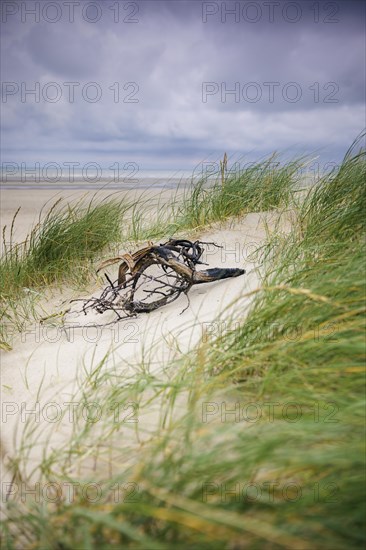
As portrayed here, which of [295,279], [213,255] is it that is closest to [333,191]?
[213,255]

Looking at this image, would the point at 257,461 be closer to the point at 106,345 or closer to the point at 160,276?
the point at 106,345

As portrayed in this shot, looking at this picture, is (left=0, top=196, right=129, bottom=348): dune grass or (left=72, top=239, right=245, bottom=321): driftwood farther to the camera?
(left=0, top=196, right=129, bottom=348): dune grass

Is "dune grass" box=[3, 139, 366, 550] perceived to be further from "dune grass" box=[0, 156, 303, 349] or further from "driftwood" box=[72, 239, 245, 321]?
"dune grass" box=[0, 156, 303, 349]

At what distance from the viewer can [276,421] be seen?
1.53 m

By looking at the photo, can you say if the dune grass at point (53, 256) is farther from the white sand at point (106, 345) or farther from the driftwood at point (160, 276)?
the driftwood at point (160, 276)

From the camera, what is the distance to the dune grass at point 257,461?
1.11 metres

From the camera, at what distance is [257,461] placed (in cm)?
119

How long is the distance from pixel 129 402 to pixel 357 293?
946 mm

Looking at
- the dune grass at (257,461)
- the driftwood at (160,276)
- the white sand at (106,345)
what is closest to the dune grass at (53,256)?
the white sand at (106,345)

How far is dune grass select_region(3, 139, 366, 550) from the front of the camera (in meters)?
1.11

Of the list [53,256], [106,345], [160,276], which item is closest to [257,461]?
[106,345]

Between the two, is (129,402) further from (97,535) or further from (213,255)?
(213,255)

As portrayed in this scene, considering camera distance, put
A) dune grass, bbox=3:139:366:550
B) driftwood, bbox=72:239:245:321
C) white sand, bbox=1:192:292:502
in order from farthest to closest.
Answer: driftwood, bbox=72:239:245:321 < white sand, bbox=1:192:292:502 < dune grass, bbox=3:139:366:550

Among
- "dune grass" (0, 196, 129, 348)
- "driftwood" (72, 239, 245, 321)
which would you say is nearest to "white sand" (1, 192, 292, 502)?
"driftwood" (72, 239, 245, 321)
